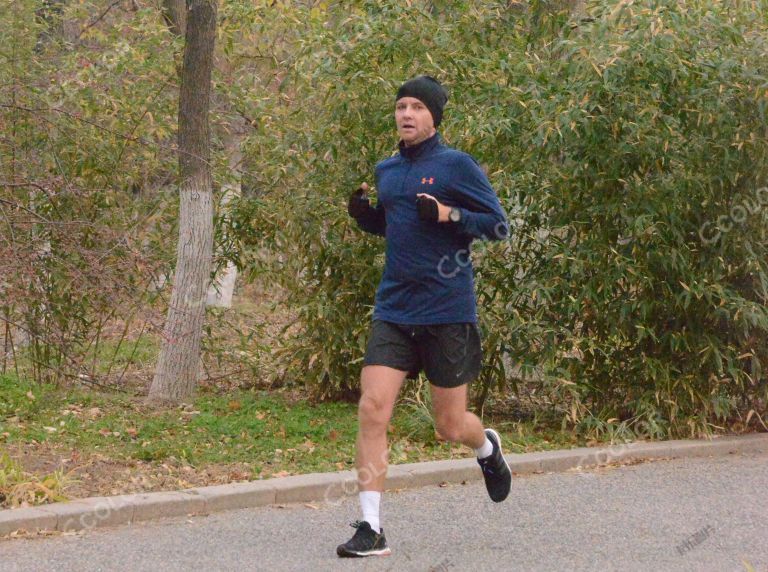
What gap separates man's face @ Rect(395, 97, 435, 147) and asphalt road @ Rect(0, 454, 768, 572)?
1947 millimetres

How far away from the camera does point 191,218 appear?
33.6ft

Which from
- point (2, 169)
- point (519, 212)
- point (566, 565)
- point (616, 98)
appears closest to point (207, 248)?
point (2, 169)

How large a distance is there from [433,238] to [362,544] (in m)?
1.43

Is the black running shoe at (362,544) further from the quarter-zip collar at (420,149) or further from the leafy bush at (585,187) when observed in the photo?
the leafy bush at (585,187)

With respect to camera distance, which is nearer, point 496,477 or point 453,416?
point 453,416

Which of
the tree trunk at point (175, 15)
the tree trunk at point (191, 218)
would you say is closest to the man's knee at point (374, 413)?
the tree trunk at point (191, 218)

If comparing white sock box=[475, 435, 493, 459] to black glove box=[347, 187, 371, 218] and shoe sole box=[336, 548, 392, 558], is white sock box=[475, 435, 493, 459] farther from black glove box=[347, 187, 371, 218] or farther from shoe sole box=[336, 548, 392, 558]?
black glove box=[347, 187, 371, 218]

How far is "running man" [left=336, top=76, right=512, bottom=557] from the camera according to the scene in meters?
5.90

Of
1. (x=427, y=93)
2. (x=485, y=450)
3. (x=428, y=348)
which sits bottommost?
(x=485, y=450)

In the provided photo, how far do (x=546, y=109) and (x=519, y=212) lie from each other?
805mm

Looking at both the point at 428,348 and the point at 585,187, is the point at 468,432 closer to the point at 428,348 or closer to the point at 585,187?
the point at 428,348

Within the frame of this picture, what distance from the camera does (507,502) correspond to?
24.4 ft

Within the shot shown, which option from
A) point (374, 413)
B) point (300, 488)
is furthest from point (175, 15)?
point (374, 413)

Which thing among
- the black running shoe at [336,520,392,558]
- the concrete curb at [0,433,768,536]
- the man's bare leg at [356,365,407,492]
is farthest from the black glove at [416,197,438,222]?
the concrete curb at [0,433,768,536]
